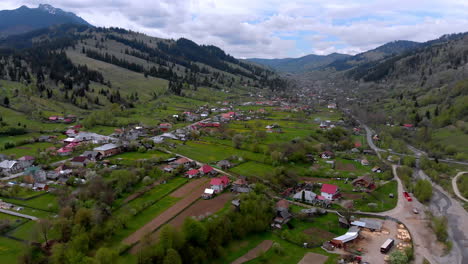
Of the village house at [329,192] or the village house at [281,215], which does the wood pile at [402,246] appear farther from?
the village house at [281,215]

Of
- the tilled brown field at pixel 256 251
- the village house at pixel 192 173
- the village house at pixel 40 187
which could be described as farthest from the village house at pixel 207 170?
the village house at pixel 40 187

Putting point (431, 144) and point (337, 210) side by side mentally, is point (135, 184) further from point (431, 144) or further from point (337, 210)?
point (431, 144)

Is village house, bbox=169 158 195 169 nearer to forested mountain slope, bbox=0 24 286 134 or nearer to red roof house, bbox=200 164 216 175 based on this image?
red roof house, bbox=200 164 216 175

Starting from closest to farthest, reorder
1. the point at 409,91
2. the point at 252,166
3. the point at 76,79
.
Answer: the point at 252,166
the point at 76,79
the point at 409,91

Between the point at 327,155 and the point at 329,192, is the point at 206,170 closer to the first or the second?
the point at 329,192

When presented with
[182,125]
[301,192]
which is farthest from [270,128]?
[301,192]

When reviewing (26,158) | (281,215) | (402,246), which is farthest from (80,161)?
(402,246)
